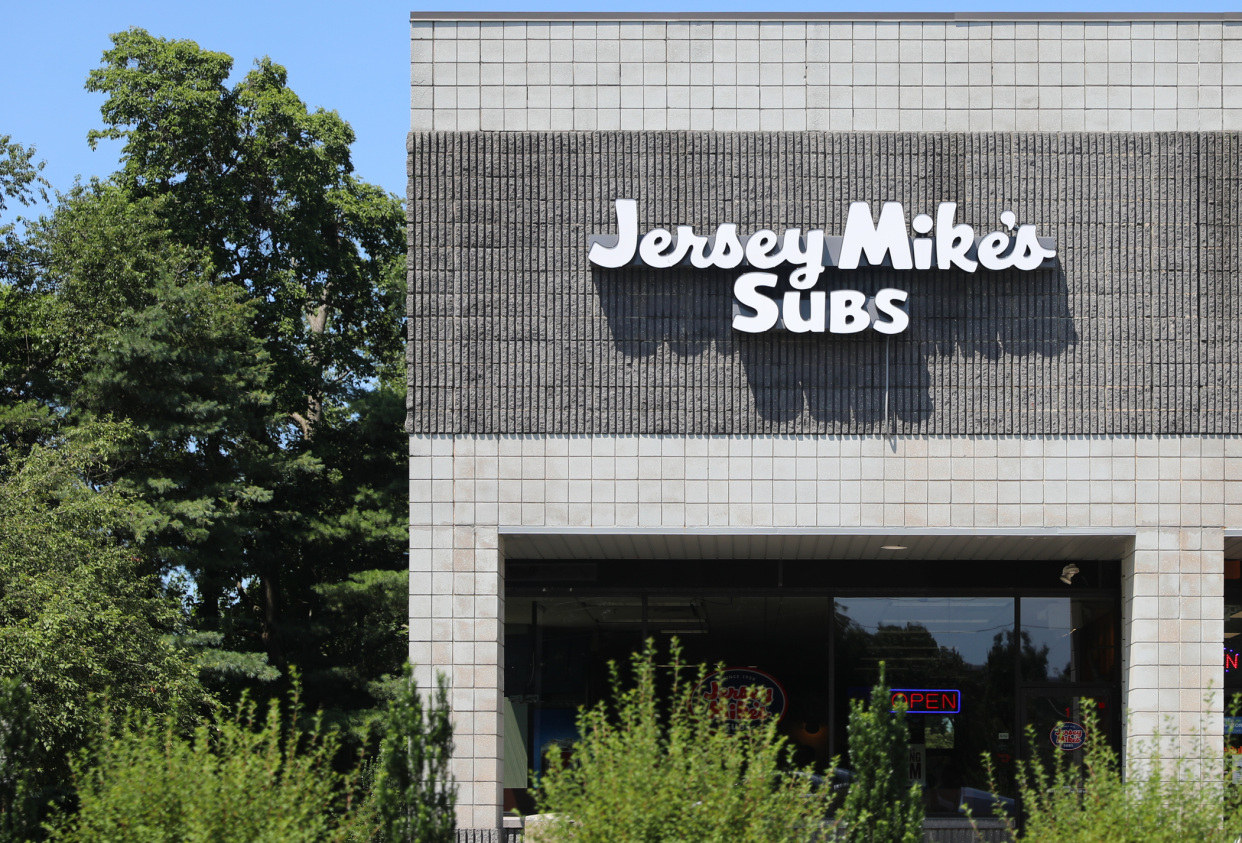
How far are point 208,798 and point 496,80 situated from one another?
10.9 m

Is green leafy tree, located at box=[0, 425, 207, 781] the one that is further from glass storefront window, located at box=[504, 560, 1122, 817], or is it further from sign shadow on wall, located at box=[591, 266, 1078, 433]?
sign shadow on wall, located at box=[591, 266, 1078, 433]

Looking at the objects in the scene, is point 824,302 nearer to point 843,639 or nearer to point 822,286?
point 822,286

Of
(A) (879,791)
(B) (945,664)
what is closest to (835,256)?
(B) (945,664)

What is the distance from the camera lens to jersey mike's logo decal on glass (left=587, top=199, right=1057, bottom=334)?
17578mm

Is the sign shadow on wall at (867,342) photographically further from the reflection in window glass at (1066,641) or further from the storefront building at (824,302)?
the reflection in window glass at (1066,641)

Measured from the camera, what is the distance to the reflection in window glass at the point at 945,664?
20.7 m

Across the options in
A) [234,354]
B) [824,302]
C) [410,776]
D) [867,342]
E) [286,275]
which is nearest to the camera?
[410,776]

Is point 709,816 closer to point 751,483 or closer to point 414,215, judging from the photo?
point 751,483

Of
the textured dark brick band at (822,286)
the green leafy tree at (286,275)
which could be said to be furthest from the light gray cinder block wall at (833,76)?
the green leafy tree at (286,275)

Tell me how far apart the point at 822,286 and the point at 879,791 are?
7.45 m

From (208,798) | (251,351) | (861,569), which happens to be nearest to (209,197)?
(251,351)

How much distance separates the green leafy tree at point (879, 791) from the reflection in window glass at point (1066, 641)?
8.60 meters

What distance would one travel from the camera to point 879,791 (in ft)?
41.6

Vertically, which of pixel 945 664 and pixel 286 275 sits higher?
pixel 286 275
